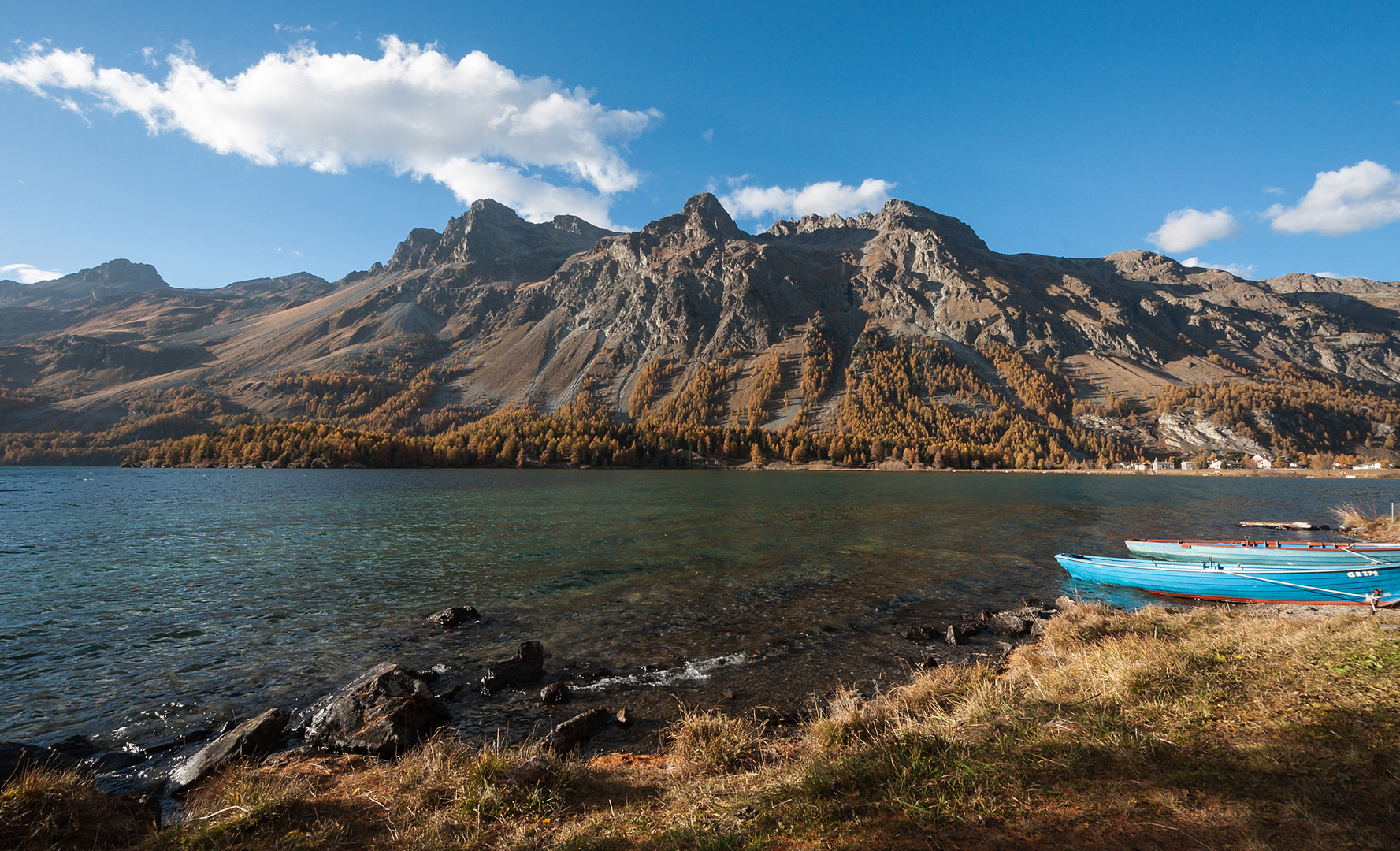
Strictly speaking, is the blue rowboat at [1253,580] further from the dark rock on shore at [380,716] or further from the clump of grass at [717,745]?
the dark rock on shore at [380,716]

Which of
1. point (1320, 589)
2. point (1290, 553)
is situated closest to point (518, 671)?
point (1320, 589)

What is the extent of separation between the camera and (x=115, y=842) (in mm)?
6574

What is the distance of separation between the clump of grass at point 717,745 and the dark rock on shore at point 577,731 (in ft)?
8.21

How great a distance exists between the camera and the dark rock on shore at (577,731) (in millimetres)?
10719

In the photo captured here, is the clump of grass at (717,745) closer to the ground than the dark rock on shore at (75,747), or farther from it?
farther from it

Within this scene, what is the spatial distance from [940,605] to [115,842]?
23.5m

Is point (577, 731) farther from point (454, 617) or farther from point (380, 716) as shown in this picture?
point (454, 617)

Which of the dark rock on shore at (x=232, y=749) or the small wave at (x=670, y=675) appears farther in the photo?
the small wave at (x=670, y=675)

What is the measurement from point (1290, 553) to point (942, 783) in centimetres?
2648

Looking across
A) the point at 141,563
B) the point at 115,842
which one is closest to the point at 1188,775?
the point at 115,842

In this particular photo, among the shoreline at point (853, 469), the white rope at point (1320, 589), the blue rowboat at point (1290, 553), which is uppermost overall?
the blue rowboat at point (1290, 553)

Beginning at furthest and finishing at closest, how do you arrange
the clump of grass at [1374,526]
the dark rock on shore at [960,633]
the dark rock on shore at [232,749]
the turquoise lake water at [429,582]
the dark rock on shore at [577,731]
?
the clump of grass at [1374,526] → the dark rock on shore at [960,633] → the turquoise lake water at [429,582] → the dark rock on shore at [577,731] → the dark rock on shore at [232,749]

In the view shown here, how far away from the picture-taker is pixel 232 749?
10227 mm

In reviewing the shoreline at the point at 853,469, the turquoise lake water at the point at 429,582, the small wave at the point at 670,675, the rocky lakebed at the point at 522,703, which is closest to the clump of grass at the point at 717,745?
the rocky lakebed at the point at 522,703
